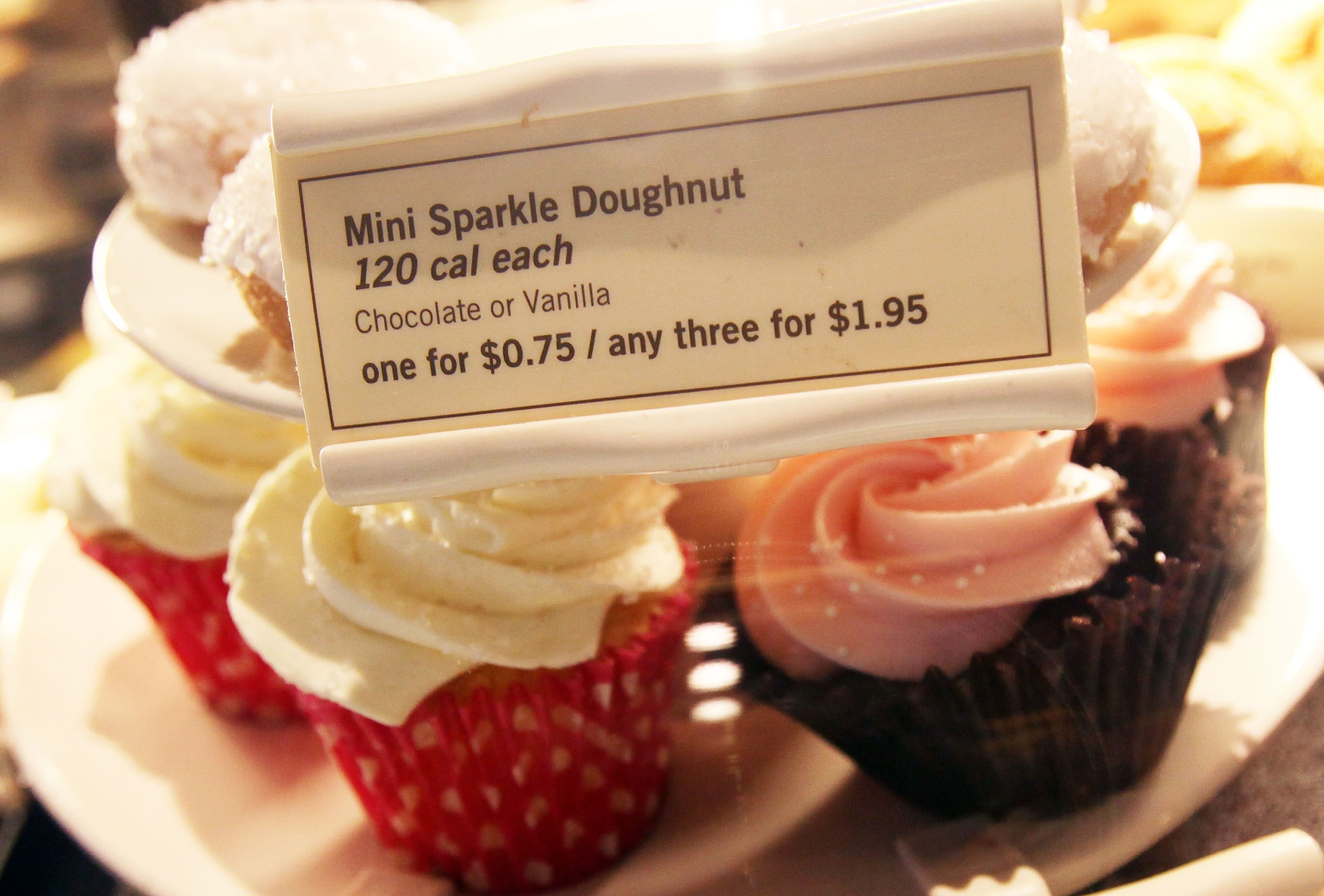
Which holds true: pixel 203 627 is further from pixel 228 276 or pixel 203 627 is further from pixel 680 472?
pixel 680 472

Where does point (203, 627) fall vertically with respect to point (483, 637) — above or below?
below

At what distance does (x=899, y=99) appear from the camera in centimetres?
48

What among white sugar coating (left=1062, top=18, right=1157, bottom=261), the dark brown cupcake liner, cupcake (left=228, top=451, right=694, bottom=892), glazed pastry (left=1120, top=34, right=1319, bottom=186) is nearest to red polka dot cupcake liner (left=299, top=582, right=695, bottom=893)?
cupcake (left=228, top=451, right=694, bottom=892)

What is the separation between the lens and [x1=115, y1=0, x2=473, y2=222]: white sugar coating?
33.9 inches

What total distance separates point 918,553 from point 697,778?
32 cm

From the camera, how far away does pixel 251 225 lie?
2.13ft

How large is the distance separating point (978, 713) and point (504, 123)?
576 mm

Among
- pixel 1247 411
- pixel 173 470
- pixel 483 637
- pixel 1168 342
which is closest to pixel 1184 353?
pixel 1168 342

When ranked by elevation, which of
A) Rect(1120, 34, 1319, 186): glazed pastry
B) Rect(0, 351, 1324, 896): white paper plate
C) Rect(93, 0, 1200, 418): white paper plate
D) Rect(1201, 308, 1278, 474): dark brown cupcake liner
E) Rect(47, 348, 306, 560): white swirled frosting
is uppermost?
Rect(93, 0, 1200, 418): white paper plate

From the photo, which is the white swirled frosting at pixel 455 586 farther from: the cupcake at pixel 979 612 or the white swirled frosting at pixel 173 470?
the white swirled frosting at pixel 173 470

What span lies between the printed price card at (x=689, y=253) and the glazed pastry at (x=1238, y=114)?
100 cm

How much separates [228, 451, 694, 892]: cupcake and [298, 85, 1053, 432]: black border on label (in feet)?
0.94

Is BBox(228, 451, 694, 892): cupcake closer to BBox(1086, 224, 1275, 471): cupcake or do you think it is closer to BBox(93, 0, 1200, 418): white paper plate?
BBox(93, 0, 1200, 418): white paper plate

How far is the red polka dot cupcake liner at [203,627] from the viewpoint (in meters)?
1.12
